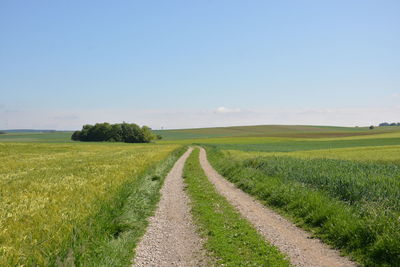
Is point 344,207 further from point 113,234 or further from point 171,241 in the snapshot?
point 113,234

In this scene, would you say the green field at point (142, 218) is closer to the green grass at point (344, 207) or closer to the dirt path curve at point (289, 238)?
the green grass at point (344, 207)

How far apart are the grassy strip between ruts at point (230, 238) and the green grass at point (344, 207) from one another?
6.80 ft

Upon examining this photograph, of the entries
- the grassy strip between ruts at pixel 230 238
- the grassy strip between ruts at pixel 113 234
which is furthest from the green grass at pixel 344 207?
the grassy strip between ruts at pixel 113 234

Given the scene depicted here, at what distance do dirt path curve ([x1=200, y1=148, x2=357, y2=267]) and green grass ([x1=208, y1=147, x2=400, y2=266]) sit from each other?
0.45 metres

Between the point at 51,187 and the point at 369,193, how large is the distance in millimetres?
13081

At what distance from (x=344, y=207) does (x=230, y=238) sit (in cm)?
454

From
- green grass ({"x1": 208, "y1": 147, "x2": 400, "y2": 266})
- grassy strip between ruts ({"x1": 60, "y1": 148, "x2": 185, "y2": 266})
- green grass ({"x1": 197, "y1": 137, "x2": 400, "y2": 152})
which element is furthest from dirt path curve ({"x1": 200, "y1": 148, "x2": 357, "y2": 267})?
green grass ({"x1": 197, "y1": 137, "x2": 400, "y2": 152})

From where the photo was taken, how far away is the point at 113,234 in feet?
30.7

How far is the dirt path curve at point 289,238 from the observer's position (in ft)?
25.4

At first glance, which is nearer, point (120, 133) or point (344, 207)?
point (344, 207)

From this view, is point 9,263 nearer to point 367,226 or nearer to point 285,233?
point 285,233

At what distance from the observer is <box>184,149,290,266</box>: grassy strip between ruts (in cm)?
764

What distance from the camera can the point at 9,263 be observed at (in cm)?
566

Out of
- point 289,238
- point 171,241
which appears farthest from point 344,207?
point 171,241
